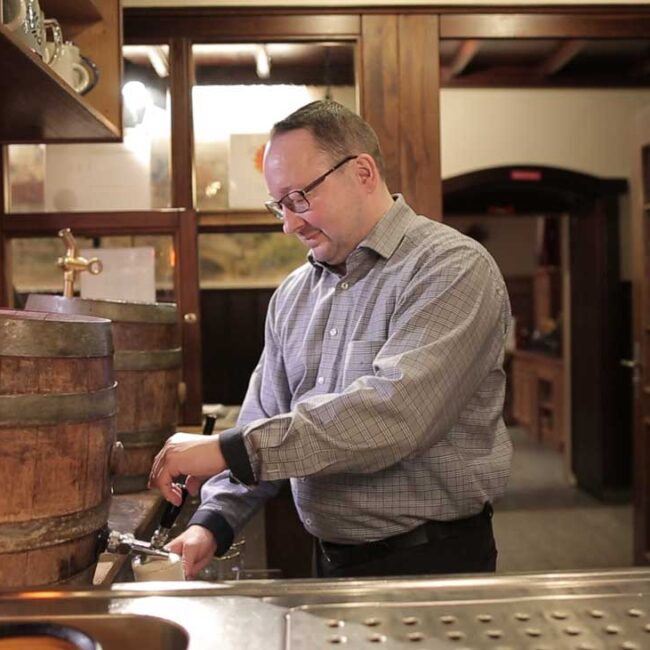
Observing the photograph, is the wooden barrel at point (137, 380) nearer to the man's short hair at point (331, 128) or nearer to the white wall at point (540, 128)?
the man's short hair at point (331, 128)

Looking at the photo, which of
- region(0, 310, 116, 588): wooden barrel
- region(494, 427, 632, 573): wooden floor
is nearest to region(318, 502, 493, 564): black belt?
region(0, 310, 116, 588): wooden barrel

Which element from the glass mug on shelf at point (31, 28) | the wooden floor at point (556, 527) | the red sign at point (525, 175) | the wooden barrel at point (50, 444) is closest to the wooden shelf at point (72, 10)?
the glass mug on shelf at point (31, 28)

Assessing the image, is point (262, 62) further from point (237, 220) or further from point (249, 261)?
point (249, 261)

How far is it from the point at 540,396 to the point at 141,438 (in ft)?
22.5

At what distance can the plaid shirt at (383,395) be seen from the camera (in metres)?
1.26

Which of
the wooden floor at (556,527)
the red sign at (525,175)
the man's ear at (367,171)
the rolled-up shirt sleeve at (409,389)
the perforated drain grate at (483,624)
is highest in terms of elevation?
the red sign at (525,175)

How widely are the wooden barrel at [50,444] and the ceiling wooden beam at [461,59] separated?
4.16 metres

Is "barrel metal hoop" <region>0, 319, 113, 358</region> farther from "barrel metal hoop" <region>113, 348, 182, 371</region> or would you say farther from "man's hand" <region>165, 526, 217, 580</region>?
"barrel metal hoop" <region>113, 348, 182, 371</region>

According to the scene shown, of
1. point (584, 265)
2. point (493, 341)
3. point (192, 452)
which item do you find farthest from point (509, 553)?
point (192, 452)

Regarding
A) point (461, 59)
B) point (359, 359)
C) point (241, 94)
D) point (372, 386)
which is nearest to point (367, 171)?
point (359, 359)

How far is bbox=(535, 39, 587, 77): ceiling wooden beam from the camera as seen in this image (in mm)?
4935

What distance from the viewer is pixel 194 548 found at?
59.1 inches

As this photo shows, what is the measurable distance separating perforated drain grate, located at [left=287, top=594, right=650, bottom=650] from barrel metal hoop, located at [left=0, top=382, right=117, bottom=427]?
0.43 meters

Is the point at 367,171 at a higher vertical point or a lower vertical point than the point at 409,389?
higher
